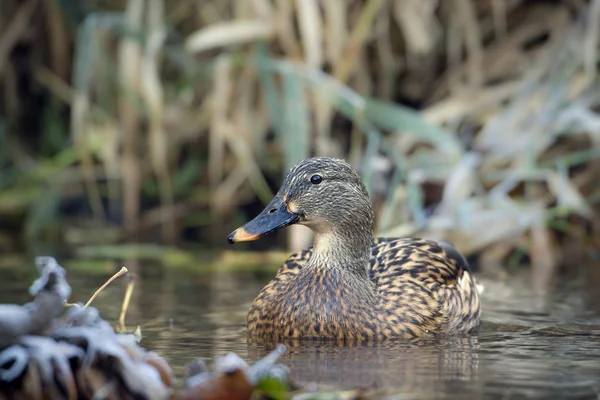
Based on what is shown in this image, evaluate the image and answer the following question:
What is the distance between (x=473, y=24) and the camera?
852 cm

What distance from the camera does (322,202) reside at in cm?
530

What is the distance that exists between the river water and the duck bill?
0.45 m

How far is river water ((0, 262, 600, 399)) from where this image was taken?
385cm

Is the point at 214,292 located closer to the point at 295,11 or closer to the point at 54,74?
the point at 295,11

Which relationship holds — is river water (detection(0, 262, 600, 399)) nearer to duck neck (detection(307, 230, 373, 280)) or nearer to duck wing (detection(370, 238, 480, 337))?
duck wing (detection(370, 238, 480, 337))

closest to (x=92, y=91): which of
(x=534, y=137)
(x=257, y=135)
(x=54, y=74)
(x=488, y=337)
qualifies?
(x=54, y=74)

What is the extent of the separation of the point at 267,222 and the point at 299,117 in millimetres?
2653

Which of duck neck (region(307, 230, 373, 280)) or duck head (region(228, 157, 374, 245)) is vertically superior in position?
duck head (region(228, 157, 374, 245))

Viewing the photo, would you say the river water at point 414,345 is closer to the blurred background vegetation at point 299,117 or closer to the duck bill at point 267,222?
the duck bill at point 267,222

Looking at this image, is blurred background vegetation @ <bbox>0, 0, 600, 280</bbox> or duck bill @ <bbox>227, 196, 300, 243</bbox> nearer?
duck bill @ <bbox>227, 196, 300, 243</bbox>

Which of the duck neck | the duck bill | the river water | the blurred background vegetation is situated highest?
the blurred background vegetation

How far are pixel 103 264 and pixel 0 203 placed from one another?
5.77 ft

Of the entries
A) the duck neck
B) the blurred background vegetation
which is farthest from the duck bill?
the blurred background vegetation

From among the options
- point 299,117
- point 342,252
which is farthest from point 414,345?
point 299,117
